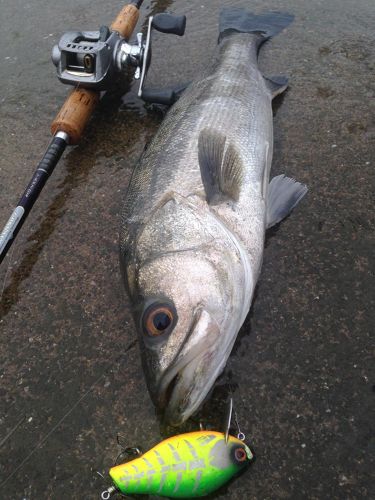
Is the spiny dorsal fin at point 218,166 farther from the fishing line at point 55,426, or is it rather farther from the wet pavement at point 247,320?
the fishing line at point 55,426

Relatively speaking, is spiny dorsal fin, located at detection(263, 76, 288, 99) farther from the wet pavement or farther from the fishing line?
the fishing line

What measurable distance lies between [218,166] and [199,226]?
20.9 inches

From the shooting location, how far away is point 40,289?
2805 mm

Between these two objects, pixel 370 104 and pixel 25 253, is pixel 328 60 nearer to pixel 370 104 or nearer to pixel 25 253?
pixel 370 104

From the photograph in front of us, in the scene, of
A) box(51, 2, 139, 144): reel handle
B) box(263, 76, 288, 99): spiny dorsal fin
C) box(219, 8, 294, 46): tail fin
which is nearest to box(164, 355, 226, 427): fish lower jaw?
box(51, 2, 139, 144): reel handle

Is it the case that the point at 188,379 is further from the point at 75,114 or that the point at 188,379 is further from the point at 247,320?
the point at 75,114

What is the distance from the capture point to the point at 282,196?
9.56ft

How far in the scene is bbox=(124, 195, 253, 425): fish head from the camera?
1920 mm

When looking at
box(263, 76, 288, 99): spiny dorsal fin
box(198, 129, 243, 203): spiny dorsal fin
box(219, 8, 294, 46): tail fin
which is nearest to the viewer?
box(198, 129, 243, 203): spiny dorsal fin

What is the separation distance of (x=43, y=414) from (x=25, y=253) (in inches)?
46.2

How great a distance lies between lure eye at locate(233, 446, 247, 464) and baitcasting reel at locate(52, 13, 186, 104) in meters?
2.82

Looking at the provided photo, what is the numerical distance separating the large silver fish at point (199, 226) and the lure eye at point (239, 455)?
0.81 ft

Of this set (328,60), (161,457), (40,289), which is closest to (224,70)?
(328,60)

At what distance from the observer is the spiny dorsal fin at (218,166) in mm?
2602
